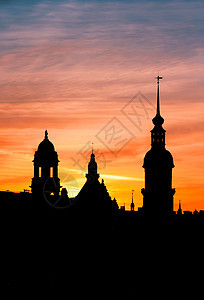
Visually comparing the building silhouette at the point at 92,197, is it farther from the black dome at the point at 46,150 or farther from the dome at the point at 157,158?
the dome at the point at 157,158

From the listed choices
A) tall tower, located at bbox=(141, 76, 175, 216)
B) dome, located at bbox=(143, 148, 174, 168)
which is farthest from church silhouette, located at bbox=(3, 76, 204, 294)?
dome, located at bbox=(143, 148, 174, 168)

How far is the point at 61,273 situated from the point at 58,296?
568 centimetres

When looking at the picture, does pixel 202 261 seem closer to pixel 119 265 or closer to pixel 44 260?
pixel 119 265

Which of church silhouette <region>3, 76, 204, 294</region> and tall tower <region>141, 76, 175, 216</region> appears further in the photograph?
tall tower <region>141, 76, 175, 216</region>

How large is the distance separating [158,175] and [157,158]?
322 centimetres

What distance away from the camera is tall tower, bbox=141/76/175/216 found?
144m

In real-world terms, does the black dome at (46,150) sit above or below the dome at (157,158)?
below

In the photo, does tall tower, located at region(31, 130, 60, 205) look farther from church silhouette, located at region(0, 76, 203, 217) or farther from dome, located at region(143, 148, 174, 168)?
dome, located at region(143, 148, 174, 168)

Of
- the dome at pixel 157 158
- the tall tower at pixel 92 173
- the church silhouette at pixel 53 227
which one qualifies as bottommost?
the church silhouette at pixel 53 227

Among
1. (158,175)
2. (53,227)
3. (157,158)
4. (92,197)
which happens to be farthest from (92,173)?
(158,175)

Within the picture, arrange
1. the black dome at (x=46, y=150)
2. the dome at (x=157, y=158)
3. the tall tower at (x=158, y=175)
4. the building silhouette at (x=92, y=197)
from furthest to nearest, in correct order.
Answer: the dome at (x=157, y=158) < the tall tower at (x=158, y=175) < the building silhouette at (x=92, y=197) < the black dome at (x=46, y=150)

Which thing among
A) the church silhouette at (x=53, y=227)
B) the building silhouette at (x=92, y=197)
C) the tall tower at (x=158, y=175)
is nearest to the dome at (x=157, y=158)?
the tall tower at (x=158, y=175)

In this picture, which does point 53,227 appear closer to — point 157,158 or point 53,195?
point 53,195

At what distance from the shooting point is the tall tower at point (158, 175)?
5669 inches
